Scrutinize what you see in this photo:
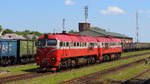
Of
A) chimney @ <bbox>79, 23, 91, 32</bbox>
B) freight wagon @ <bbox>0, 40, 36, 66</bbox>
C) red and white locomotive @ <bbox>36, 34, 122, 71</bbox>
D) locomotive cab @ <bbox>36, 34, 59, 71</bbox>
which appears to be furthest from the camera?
chimney @ <bbox>79, 23, 91, 32</bbox>

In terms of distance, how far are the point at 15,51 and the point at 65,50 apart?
10190mm

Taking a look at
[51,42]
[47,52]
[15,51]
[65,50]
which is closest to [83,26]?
[15,51]

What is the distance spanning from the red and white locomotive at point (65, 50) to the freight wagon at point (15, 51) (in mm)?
8237

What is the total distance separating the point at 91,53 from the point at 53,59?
975 cm

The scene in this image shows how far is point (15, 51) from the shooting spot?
32250 millimetres

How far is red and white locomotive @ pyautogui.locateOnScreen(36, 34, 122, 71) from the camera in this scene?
2302cm

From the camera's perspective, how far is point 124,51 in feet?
225

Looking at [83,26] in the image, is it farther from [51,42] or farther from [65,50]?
[51,42]

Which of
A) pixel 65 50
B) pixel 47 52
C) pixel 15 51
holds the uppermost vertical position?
pixel 65 50

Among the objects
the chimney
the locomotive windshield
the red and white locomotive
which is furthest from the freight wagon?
the chimney

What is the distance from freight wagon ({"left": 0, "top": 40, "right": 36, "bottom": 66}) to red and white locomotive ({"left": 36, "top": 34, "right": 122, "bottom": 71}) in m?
8.24

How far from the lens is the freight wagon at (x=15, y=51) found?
3162 centimetres

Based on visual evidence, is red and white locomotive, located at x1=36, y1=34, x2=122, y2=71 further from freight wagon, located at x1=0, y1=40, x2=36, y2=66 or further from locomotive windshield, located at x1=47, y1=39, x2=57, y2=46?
freight wagon, located at x1=0, y1=40, x2=36, y2=66

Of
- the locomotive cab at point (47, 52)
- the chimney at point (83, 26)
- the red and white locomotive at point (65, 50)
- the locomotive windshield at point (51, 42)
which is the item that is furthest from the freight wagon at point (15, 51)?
the chimney at point (83, 26)
